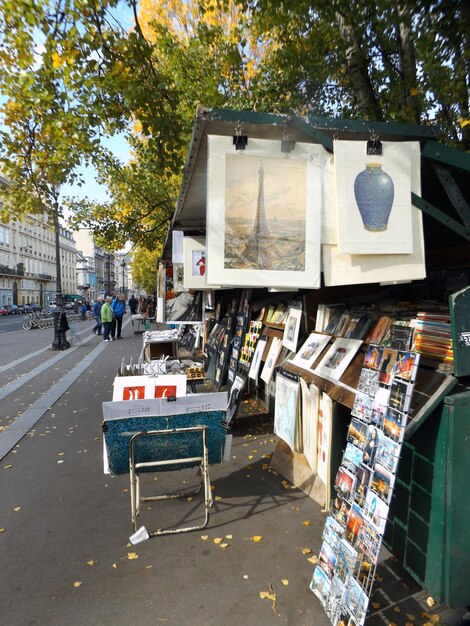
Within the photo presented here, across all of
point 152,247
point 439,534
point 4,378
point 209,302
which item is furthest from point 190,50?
point 439,534

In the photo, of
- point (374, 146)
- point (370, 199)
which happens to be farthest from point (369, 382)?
point (374, 146)

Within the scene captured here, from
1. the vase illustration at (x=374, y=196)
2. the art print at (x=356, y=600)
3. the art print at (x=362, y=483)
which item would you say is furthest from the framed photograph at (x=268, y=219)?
the art print at (x=356, y=600)

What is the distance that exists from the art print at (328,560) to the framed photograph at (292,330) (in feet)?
7.28

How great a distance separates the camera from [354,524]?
7.48 feet

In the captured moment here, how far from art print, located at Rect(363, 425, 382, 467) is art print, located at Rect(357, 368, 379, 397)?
21cm

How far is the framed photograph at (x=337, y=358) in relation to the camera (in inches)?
128

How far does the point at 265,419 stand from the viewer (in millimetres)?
6145

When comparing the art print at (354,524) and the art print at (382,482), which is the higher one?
the art print at (382,482)

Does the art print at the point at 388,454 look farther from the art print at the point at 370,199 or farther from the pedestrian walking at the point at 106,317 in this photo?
the pedestrian walking at the point at 106,317

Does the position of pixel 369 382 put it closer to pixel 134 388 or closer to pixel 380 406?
pixel 380 406

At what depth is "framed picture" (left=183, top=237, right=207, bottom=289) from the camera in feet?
23.0

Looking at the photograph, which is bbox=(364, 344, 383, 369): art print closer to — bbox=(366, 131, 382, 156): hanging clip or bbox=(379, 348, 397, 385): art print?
bbox=(379, 348, 397, 385): art print

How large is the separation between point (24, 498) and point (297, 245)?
358 cm

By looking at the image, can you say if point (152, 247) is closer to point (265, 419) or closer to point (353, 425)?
point (265, 419)
